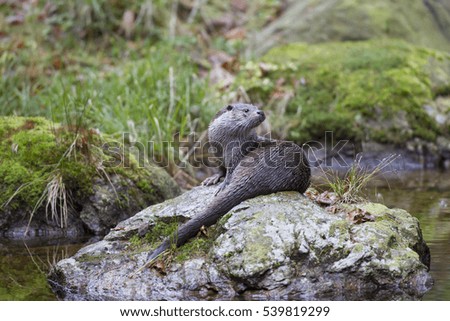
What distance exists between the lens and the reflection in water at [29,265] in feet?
16.8

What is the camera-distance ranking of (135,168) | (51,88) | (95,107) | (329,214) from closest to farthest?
(329,214), (135,168), (95,107), (51,88)

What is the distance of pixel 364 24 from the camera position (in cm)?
1289

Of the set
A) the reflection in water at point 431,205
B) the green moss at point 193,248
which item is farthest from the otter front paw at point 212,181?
the reflection in water at point 431,205

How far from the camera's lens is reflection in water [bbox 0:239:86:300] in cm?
513

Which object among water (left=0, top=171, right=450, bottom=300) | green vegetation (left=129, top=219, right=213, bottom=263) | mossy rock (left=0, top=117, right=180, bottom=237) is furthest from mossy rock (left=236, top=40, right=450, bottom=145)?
green vegetation (left=129, top=219, right=213, bottom=263)

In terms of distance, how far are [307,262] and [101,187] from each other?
10.8 feet

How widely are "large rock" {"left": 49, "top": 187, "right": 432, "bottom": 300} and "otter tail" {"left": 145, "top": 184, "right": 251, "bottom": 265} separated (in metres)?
0.08

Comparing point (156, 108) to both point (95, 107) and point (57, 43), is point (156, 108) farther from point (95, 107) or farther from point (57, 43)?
point (57, 43)

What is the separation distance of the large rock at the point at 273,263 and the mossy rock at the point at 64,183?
1.83 metres

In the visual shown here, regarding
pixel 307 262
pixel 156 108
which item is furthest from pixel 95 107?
pixel 307 262

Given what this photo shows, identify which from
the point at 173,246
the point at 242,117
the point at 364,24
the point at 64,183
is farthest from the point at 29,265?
the point at 364,24

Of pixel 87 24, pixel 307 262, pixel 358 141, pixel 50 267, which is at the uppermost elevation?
pixel 87 24

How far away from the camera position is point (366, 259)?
4789 mm

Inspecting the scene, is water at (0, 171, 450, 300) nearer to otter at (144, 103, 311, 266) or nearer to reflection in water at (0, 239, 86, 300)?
reflection in water at (0, 239, 86, 300)
